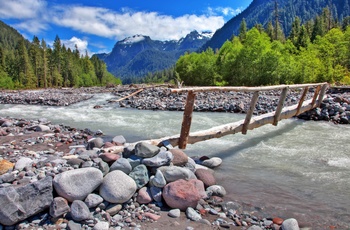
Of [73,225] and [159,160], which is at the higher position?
[159,160]

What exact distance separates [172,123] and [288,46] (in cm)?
3841

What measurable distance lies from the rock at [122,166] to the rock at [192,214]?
4.14 ft

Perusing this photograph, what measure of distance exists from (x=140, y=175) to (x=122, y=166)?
0.36m

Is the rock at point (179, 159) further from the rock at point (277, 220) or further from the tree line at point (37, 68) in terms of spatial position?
the tree line at point (37, 68)

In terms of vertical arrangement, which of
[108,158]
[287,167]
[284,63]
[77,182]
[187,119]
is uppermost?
[284,63]

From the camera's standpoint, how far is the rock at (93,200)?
3906 mm

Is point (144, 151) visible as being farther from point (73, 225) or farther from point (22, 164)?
point (22, 164)

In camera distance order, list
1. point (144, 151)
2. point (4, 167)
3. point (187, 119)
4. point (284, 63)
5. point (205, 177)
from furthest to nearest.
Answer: point (284, 63) → point (187, 119) → point (205, 177) → point (144, 151) → point (4, 167)

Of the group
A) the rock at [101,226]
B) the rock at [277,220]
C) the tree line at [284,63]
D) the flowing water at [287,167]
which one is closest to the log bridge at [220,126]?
the flowing water at [287,167]

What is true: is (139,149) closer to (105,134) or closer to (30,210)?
(30,210)

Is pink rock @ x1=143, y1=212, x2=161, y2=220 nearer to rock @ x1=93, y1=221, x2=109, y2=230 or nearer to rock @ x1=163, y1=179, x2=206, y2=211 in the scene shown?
rock @ x1=163, y1=179, x2=206, y2=211

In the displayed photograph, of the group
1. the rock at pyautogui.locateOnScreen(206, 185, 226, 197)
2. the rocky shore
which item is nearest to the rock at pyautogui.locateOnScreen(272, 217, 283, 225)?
the rocky shore

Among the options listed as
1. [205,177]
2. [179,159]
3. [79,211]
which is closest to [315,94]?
[205,177]

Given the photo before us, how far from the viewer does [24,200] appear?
3.59 meters
